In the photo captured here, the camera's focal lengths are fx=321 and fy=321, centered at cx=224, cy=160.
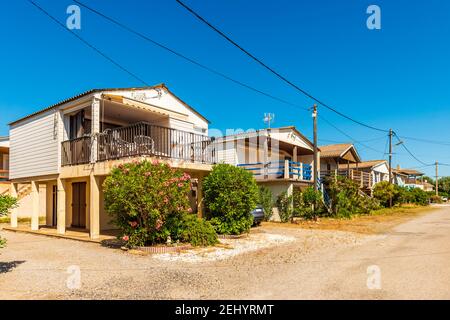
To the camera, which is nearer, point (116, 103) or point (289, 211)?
point (116, 103)

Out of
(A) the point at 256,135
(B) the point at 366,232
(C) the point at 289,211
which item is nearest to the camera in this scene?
(B) the point at 366,232

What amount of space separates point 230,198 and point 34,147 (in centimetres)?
977

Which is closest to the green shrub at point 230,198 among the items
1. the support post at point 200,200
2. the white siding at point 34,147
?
the support post at point 200,200

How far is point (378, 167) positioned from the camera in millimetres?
42469

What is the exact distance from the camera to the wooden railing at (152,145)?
11.4 m

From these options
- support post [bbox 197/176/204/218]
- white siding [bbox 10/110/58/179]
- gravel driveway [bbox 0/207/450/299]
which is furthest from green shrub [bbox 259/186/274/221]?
white siding [bbox 10/110/58/179]

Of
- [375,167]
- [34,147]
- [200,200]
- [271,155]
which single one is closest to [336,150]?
[271,155]

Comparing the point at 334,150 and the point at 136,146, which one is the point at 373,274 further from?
the point at 334,150

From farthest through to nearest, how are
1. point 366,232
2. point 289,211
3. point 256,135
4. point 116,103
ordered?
1. point 256,135
2. point 289,211
3. point 366,232
4. point 116,103

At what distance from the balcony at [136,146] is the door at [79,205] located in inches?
93.6

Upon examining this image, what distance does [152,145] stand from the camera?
11000 mm

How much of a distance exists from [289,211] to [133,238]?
12.0 metres
